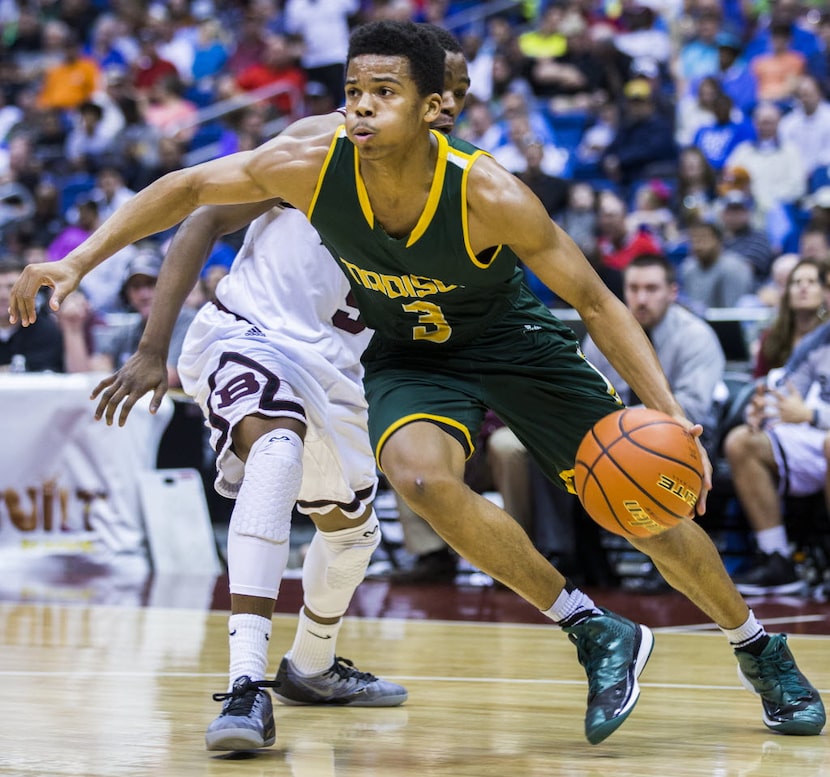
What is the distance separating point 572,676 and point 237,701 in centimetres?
159

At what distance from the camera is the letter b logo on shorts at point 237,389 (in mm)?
3412

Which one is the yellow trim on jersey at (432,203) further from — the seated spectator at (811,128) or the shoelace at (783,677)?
the seated spectator at (811,128)

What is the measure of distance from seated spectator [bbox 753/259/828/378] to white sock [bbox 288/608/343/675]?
3.72 metres

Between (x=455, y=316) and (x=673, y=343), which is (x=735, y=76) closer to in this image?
(x=673, y=343)

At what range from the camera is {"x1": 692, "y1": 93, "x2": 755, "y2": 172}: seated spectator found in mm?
11093

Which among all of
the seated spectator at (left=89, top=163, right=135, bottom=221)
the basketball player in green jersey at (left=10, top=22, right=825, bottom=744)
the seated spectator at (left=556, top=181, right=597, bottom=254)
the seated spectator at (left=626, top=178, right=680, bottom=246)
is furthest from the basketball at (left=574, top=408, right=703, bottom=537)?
the seated spectator at (left=89, top=163, right=135, bottom=221)

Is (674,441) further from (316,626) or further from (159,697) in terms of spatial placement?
(159,697)

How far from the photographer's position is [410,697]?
12.9ft

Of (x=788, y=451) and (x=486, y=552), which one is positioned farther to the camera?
(x=788, y=451)

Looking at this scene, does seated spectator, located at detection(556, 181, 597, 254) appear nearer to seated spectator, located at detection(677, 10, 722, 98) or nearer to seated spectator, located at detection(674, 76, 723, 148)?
seated spectator, located at detection(674, 76, 723, 148)

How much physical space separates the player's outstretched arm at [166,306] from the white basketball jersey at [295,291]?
20 centimetres

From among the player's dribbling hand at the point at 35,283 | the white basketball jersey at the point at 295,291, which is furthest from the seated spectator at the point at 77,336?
the player's dribbling hand at the point at 35,283

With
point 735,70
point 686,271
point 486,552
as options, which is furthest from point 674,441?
point 735,70

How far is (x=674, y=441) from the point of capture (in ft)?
9.86
